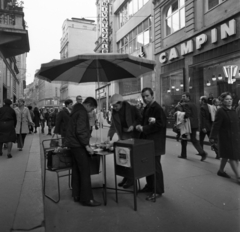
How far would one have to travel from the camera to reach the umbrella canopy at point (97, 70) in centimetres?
446

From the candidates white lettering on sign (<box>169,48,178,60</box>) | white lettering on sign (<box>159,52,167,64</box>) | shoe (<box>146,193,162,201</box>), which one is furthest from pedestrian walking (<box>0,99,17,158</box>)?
white lettering on sign (<box>159,52,167,64</box>)

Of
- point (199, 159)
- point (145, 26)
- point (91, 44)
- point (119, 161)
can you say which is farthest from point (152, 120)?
point (91, 44)

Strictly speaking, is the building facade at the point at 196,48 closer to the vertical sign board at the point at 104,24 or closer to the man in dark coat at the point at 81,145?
the man in dark coat at the point at 81,145

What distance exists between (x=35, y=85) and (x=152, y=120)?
97.0 m

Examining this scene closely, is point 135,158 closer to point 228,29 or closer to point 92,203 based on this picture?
point 92,203

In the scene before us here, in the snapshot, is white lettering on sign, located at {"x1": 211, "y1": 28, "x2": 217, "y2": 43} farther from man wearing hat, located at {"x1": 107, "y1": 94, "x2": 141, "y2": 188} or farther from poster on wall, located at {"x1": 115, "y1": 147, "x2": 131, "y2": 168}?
poster on wall, located at {"x1": 115, "y1": 147, "x2": 131, "y2": 168}

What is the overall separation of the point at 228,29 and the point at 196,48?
7.55 feet

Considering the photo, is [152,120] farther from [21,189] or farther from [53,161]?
[21,189]

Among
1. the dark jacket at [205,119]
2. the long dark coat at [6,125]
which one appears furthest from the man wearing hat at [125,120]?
the long dark coat at [6,125]

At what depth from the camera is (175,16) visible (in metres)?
15.4

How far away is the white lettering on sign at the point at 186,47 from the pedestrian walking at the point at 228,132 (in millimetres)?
9779

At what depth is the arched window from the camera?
14.7 m

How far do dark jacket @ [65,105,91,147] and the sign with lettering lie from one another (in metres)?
10.1

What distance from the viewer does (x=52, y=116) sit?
13.4m
